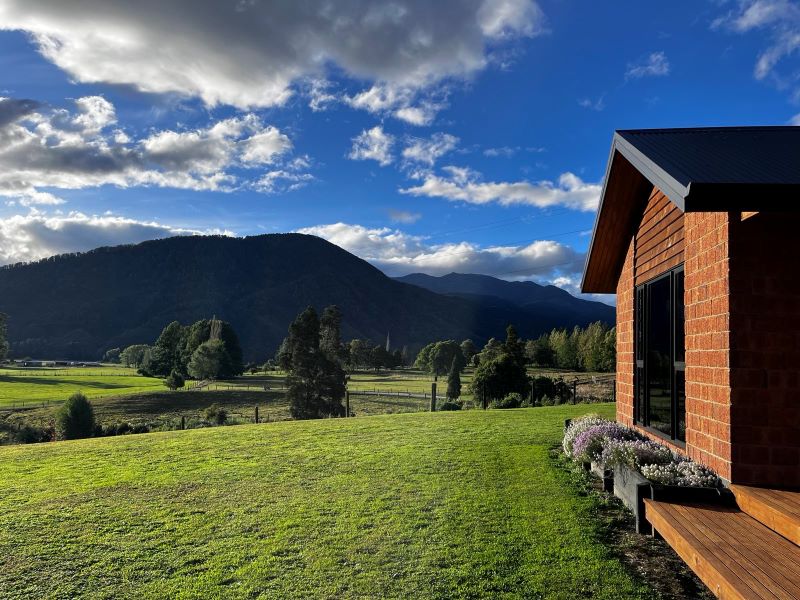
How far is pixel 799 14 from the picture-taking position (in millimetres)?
7312

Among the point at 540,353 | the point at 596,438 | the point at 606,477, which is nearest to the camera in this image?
the point at 606,477

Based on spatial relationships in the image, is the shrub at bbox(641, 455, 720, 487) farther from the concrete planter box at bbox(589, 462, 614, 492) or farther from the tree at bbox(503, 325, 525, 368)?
the tree at bbox(503, 325, 525, 368)

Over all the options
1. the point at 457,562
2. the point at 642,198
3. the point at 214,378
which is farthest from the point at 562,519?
the point at 214,378

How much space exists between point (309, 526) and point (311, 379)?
32753 millimetres

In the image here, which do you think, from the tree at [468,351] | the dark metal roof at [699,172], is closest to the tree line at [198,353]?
the tree at [468,351]

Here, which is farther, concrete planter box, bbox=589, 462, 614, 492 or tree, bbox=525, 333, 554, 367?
tree, bbox=525, 333, 554, 367

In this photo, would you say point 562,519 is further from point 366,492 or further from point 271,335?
point 271,335

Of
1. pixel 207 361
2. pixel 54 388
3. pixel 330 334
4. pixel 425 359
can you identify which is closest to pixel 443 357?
pixel 425 359

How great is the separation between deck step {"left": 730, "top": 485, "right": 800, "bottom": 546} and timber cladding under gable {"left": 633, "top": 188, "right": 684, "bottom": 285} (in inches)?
107

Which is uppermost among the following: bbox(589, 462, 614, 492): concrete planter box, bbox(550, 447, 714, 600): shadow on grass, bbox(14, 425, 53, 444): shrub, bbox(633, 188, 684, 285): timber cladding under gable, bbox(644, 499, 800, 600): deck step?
bbox(633, 188, 684, 285): timber cladding under gable

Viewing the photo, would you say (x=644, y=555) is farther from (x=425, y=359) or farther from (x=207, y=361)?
(x=425, y=359)

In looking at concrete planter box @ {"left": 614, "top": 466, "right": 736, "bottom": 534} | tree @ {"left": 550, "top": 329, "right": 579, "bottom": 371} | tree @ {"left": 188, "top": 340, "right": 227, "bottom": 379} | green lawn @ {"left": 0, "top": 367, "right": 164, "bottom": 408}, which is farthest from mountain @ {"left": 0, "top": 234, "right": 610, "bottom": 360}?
concrete planter box @ {"left": 614, "top": 466, "right": 736, "bottom": 534}

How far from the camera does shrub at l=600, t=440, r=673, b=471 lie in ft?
19.5

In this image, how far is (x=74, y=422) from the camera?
2466 centimetres
